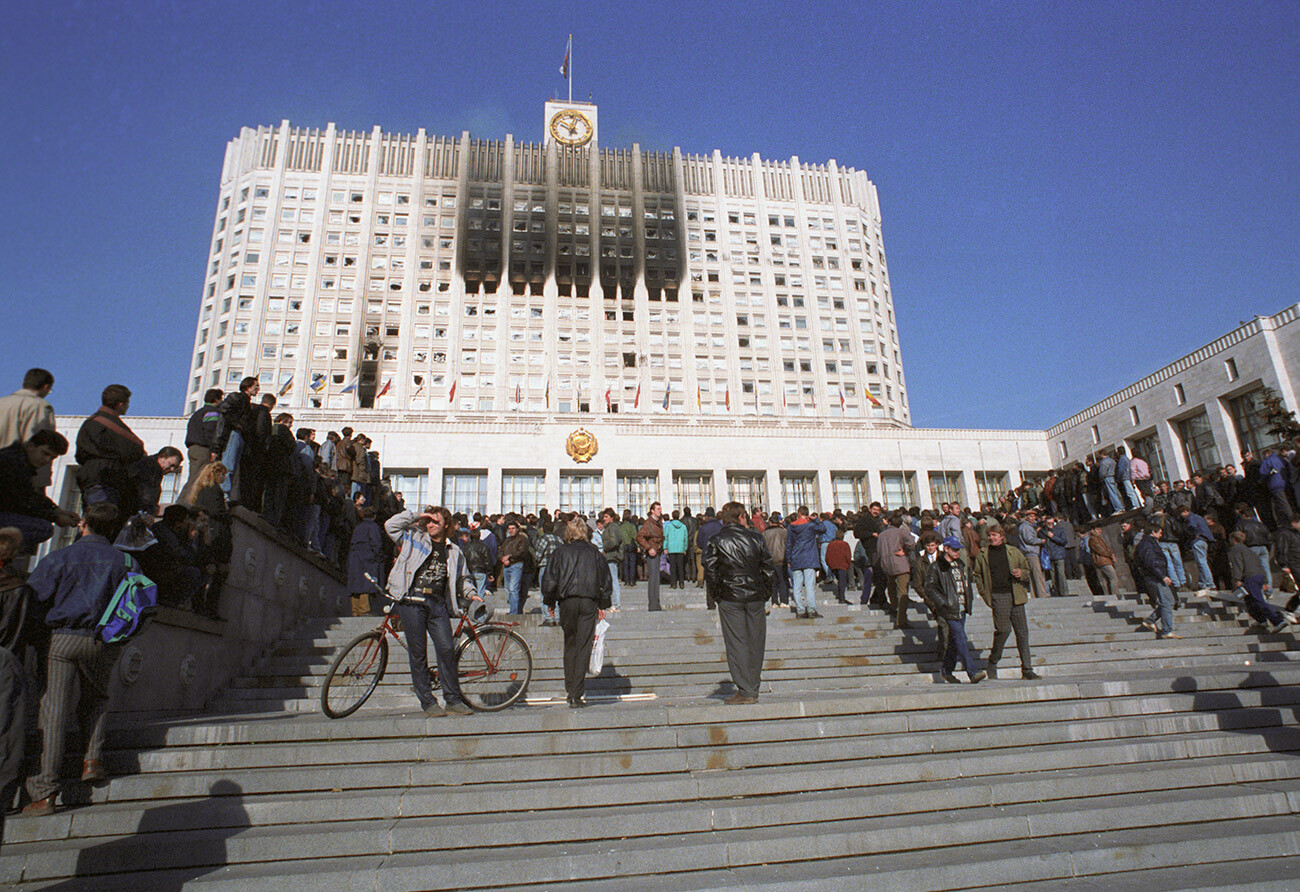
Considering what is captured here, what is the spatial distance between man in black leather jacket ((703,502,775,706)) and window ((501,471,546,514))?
25174mm

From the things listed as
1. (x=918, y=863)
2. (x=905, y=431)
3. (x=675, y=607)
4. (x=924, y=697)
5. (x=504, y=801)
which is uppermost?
(x=905, y=431)

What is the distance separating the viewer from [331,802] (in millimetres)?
4539

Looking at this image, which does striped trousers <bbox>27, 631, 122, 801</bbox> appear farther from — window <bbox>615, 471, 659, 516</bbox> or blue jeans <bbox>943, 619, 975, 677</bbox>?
window <bbox>615, 471, 659, 516</bbox>

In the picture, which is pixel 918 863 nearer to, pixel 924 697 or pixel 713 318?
pixel 924 697

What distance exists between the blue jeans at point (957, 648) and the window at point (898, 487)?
26385mm

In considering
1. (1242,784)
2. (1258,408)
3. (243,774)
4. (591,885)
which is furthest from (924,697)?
(1258,408)

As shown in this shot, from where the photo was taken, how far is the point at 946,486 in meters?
34.6

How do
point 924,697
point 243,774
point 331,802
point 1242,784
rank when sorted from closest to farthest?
point 331,802, point 243,774, point 1242,784, point 924,697

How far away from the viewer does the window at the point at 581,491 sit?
32.2m

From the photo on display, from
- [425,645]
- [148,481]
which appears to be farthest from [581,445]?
[425,645]

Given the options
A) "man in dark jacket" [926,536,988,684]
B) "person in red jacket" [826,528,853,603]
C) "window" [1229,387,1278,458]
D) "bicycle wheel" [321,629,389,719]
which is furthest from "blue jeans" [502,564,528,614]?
"window" [1229,387,1278,458]

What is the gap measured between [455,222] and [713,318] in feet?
78.0

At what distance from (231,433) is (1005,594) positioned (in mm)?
9769

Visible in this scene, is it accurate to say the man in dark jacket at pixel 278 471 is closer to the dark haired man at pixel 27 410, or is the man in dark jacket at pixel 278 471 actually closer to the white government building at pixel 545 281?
the dark haired man at pixel 27 410
